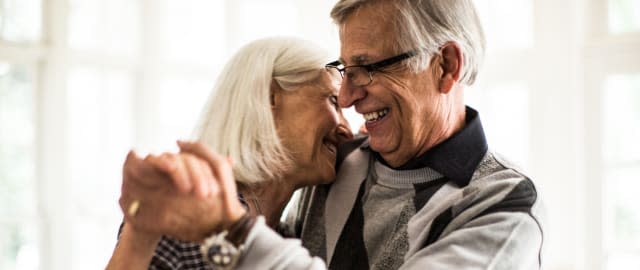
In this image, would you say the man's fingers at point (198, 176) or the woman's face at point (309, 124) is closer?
the man's fingers at point (198, 176)

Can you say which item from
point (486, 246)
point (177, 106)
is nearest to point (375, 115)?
point (486, 246)

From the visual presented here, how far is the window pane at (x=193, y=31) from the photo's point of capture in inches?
179

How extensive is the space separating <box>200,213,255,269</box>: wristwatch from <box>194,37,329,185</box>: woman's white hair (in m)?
0.51

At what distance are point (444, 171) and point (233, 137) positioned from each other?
1.58 feet

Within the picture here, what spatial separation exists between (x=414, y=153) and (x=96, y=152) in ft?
9.95

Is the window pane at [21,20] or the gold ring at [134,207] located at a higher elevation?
the window pane at [21,20]

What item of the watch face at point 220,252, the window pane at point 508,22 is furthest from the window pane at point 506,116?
the watch face at point 220,252

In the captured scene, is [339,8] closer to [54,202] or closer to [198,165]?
[198,165]

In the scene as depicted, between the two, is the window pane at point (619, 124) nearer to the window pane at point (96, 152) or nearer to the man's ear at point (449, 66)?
the man's ear at point (449, 66)

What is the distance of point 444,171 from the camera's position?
1.51 meters

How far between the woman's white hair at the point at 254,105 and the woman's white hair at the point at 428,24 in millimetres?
179

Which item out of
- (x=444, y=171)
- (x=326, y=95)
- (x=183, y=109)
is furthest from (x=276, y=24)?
(x=444, y=171)

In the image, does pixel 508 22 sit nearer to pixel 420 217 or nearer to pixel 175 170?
pixel 420 217

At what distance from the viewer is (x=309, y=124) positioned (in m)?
1.73
